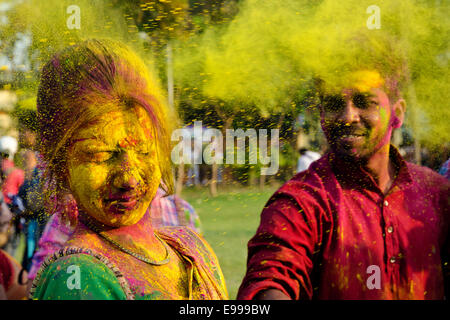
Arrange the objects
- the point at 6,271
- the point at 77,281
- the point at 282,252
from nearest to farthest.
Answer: the point at 77,281, the point at 282,252, the point at 6,271

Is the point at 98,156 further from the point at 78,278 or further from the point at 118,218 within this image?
the point at 78,278

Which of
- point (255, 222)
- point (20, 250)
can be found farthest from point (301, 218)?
point (20, 250)

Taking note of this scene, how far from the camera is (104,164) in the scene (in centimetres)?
134

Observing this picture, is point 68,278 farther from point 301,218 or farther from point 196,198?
point 301,218

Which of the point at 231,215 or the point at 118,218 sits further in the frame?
the point at 231,215

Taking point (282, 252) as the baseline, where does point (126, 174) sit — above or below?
above

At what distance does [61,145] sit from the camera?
53.4 inches

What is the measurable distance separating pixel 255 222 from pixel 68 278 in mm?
522

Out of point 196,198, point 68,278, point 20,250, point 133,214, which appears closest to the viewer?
point 68,278

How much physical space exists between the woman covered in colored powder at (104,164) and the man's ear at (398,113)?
63 centimetres

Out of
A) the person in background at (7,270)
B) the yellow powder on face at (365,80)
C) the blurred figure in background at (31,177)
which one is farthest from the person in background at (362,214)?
the person in background at (7,270)

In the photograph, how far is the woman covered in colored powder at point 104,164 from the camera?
1.33 m

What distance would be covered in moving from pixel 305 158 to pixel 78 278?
695mm

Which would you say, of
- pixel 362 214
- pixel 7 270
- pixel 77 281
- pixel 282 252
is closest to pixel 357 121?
pixel 362 214
